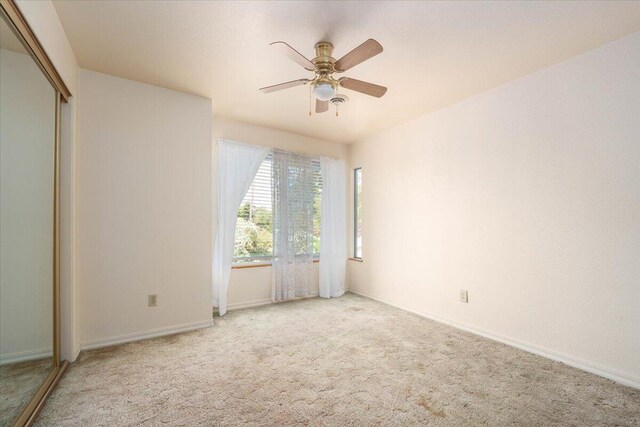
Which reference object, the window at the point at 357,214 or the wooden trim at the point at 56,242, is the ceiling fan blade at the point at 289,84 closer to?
the wooden trim at the point at 56,242

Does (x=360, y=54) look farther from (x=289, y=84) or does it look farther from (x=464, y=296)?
(x=464, y=296)

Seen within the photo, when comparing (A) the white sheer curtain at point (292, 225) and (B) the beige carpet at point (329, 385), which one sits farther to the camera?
(A) the white sheer curtain at point (292, 225)

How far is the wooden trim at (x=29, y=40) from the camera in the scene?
4.75 ft

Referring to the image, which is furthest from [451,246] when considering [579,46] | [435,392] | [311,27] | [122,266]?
[122,266]

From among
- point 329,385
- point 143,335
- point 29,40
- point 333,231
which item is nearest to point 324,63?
point 29,40

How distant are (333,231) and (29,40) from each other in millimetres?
3725

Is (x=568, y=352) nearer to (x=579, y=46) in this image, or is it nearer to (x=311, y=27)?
(x=579, y=46)

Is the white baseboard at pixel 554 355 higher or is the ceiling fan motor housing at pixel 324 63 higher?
the ceiling fan motor housing at pixel 324 63

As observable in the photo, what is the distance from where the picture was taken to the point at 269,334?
3021 mm

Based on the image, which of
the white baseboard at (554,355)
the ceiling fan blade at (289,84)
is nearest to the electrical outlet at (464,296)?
the white baseboard at (554,355)

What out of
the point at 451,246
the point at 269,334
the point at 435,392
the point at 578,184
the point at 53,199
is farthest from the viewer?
the point at 451,246

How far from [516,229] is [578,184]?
1.96ft

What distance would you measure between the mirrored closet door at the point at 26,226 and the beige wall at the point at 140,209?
0.47m

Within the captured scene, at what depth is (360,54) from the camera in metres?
1.93
